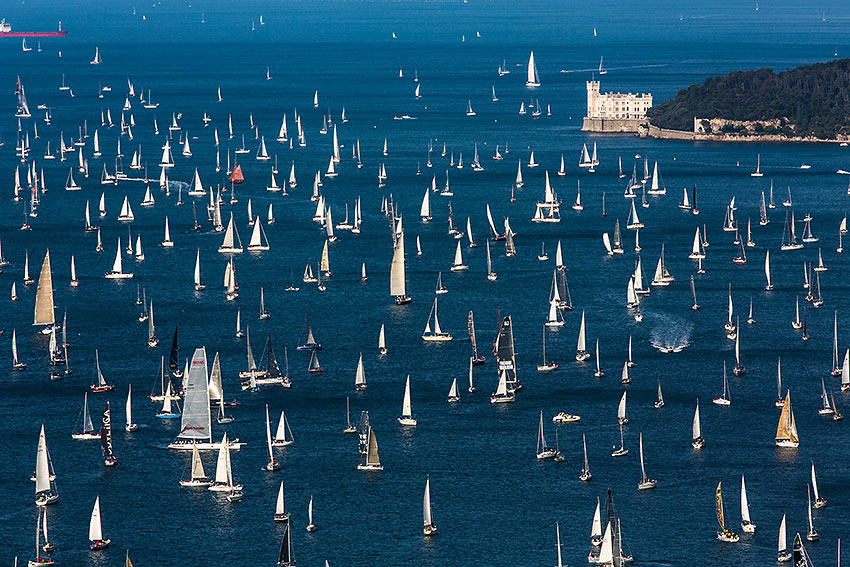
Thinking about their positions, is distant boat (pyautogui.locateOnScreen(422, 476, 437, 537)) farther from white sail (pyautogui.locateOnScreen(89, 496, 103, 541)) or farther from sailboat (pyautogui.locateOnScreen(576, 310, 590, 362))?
sailboat (pyautogui.locateOnScreen(576, 310, 590, 362))

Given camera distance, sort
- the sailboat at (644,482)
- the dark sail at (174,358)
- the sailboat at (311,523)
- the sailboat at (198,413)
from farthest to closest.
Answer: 1. the dark sail at (174,358)
2. the sailboat at (198,413)
3. the sailboat at (644,482)
4. the sailboat at (311,523)

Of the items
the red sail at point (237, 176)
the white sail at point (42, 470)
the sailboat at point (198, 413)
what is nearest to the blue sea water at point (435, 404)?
the white sail at point (42, 470)

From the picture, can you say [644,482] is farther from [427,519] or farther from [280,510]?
[280,510]

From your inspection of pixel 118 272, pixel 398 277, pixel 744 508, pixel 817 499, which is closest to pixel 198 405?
pixel 744 508

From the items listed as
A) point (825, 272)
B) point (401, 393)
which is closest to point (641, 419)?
point (401, 393)

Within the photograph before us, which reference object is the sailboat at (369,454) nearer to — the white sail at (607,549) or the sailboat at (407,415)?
the sailboat at (407,415)

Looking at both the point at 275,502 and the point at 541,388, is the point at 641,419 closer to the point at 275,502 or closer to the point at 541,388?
the point at 541,388
